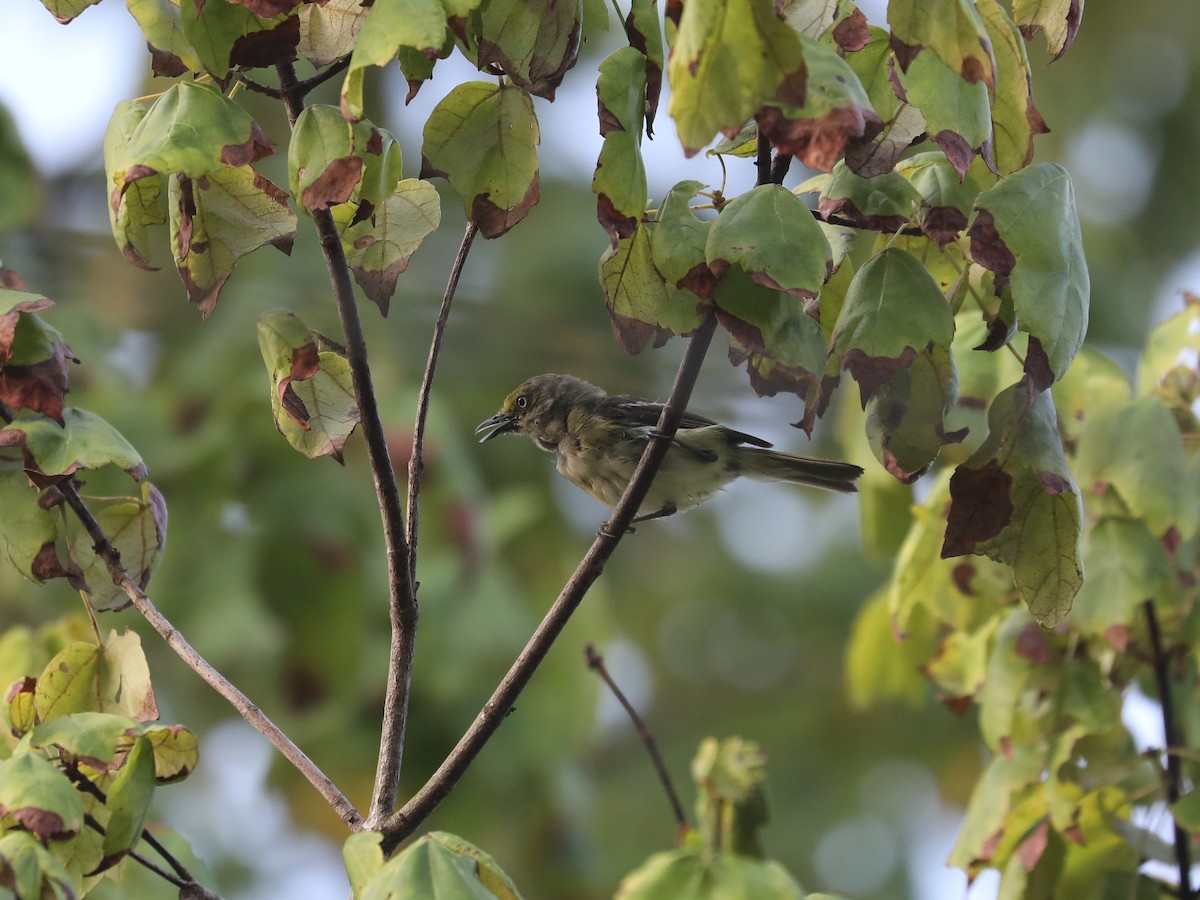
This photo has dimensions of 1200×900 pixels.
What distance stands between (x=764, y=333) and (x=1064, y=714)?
1749 mm

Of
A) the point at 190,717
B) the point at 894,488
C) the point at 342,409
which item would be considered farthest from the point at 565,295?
the point at 342,409

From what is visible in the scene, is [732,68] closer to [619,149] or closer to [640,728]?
[619,149]

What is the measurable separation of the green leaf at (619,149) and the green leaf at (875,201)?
0.90 feet

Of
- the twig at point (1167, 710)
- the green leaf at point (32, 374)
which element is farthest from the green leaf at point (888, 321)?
the twig at point (1167, 710)

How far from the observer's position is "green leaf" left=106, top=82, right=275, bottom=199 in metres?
1.76

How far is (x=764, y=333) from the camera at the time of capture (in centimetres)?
180

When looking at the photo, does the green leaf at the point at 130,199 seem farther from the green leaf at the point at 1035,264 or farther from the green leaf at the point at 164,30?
the green leaf at the point at 1035,264

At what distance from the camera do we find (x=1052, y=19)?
199cm

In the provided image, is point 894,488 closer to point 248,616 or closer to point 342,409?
point 342,409

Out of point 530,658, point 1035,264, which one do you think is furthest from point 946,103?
point 530,658

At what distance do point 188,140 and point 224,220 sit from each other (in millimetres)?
211

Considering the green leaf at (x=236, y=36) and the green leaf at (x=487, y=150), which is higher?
the green leaf at (x=487, y=150)

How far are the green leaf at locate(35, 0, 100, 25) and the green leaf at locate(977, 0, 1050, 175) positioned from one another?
1.28m

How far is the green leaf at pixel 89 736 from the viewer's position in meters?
1.91
